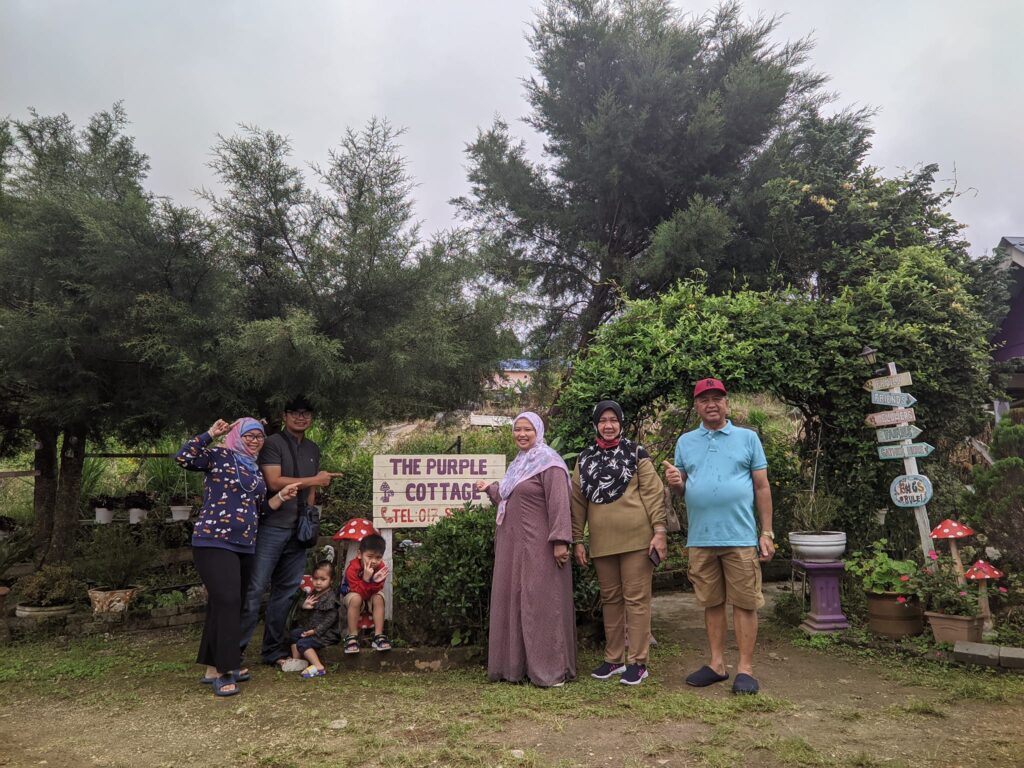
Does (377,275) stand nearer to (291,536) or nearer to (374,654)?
(291,536)

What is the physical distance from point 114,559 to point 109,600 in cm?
37

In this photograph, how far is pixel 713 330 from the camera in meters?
5.35

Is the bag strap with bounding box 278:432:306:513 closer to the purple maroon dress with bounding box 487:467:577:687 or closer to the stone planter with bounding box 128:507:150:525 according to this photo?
the purple maroon dress with bounding box 487:467:577:687

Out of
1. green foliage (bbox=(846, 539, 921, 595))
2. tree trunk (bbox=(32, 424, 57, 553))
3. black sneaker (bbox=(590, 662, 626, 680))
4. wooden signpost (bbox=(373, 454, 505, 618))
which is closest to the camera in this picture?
black sneaker (bbox=(590, 662, 626, 680))

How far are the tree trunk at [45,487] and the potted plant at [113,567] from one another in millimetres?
1107

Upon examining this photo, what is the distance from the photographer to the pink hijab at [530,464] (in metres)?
4.25

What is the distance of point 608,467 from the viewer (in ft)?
13.9

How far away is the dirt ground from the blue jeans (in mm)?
230

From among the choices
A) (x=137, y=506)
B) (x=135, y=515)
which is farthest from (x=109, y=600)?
(x=137, y=506)

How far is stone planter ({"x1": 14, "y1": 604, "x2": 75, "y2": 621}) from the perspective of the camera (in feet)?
17.9

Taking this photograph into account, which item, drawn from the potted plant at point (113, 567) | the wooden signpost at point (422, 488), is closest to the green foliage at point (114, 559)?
the potted plant at point (113, 567)

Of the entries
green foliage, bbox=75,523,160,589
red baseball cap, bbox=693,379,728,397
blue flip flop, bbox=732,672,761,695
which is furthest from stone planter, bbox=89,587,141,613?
red baseball cap, bbox=693,379,728,397

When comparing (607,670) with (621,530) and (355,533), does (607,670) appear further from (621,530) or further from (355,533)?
(355,533)

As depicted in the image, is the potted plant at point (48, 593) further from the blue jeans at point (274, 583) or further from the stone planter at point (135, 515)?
the blue jeans at point (274, 583)
